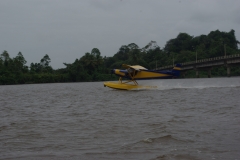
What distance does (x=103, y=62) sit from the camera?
312ft

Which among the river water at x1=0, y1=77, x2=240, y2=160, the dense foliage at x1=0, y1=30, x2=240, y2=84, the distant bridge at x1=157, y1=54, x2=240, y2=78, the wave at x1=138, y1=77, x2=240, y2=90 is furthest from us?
the dense foliage at x1=0, y1=30, x2=240, y2=84

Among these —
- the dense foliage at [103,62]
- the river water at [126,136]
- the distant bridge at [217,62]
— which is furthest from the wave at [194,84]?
the dense foliage at [103,62]

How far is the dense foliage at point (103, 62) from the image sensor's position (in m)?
82.8

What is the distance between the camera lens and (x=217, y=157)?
263 inches

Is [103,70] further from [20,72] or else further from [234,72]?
[234,72]

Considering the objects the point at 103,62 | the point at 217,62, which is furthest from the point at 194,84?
the point at 103,62

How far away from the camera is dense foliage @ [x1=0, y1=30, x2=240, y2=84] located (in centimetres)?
8275

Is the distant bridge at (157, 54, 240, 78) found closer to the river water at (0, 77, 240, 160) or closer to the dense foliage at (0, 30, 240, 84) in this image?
the dense foliage at (0, 30, 240, 84)

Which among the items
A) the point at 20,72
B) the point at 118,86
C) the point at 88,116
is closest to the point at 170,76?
A: the point at 118,86

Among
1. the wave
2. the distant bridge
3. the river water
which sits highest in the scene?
the distant bridge

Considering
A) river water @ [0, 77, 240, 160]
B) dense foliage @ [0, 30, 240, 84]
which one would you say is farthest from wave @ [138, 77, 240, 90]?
dense foliage @ [0, 30, 240, 84]

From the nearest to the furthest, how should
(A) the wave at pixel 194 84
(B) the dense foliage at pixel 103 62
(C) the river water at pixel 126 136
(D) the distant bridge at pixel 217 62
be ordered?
1. (C) the river water at pixel 126 136
2. (A) the wave at pixel 194 84
3. (D) the distant bridge at pixel 217 62
4. (B) the dense foliage at pixel 103 62

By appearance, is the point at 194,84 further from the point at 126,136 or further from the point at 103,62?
the point at 103,62

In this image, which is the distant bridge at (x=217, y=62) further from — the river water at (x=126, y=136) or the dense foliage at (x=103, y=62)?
the river water at (x=126, y=136)
